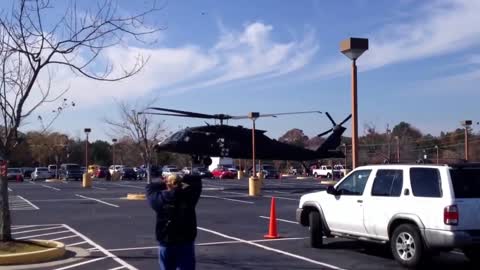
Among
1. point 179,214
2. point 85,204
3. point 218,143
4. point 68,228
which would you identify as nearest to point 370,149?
point 218,143

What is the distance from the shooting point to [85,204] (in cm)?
2781

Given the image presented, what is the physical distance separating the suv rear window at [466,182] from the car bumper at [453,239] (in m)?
0.60

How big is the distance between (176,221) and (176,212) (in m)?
0.10

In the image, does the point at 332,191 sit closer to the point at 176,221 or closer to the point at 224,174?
the point at 176,221

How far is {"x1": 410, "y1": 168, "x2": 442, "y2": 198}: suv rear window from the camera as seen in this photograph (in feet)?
35.3

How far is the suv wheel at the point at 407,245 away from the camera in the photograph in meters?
10.9

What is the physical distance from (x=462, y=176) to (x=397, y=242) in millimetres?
1583

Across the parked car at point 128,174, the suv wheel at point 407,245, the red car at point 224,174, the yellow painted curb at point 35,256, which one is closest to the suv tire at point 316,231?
the suv wheel at point 407,245

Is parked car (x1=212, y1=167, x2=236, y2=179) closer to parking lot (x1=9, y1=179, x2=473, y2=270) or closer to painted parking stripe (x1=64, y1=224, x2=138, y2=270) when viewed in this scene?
parking lot (x1=9, y1=179, x2=473, y2=270)

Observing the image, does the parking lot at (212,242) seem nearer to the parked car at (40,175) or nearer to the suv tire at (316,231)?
the suv tire at (316,231)

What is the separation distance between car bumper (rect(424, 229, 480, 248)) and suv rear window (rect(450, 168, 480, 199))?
1.98ft

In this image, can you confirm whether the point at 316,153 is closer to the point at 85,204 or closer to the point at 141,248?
the point at 85,204

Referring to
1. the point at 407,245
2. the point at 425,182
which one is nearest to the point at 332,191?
the point at 407,245

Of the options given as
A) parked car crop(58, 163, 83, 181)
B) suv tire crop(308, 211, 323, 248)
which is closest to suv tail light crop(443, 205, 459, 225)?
suv tire crop(308, 211, 323, 248)
